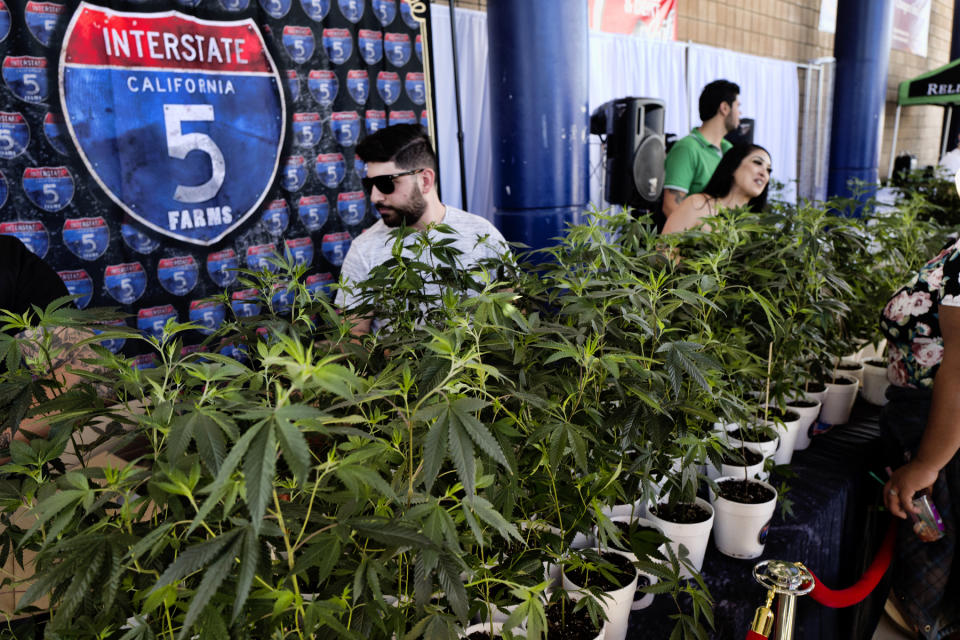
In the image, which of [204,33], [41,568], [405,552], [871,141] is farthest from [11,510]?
[871,141]

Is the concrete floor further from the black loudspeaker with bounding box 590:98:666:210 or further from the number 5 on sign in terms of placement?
the number 5 on sign

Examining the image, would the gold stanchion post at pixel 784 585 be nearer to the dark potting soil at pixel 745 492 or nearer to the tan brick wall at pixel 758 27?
the dark potting soil at pixel 745 492

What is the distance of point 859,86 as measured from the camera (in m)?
7.52

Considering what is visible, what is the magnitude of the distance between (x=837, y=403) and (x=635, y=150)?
8.29 ft

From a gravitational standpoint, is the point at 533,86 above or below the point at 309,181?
above

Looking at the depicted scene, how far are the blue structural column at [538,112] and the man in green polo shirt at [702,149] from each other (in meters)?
0.52

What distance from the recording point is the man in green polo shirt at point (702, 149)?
3.57 meters

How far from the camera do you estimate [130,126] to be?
265 cm

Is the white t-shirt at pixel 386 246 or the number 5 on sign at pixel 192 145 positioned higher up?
the number 5 on sign at pixel 192 145

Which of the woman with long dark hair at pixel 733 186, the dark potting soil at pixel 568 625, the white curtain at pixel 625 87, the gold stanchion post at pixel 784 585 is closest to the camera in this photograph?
the dark potting soil at pixel 568 625

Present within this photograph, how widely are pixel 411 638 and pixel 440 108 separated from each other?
145 inches

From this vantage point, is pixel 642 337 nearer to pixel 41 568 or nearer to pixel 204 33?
pixel 41 568

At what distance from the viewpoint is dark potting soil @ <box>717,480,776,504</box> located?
1.38 meters

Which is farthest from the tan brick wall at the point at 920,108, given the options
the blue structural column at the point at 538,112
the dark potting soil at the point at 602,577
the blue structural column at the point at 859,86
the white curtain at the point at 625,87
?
the dark potting soil at the point at 602,577
